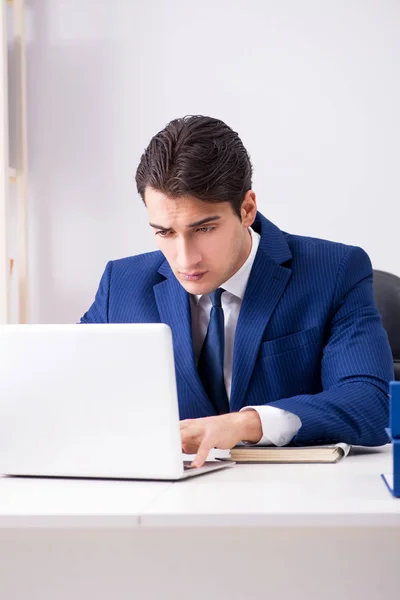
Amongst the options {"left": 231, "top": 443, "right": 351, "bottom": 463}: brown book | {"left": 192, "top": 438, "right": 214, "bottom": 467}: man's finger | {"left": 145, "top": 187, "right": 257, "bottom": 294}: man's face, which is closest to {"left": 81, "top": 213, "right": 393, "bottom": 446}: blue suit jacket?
{"left": 145, "top": 187, "right": 257, "bottom": 294}: man's face

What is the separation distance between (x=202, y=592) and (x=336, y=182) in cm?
240

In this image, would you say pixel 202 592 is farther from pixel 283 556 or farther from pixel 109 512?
pixel 109 512

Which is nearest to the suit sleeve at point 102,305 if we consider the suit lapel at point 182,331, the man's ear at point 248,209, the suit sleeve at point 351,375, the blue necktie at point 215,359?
the suit lapel at point 182,331

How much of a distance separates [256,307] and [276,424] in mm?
420

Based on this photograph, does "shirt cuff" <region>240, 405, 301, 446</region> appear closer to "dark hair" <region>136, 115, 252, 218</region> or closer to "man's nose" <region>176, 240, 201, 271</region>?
"man's nose" <region>176, 240, 201, 271</region>

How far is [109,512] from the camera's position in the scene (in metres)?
1.08

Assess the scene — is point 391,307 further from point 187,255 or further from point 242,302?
point 187,255

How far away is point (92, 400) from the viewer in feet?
4.25

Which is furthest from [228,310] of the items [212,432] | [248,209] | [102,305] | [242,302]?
[212,432]

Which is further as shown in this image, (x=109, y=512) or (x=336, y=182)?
(x=336, y=182)

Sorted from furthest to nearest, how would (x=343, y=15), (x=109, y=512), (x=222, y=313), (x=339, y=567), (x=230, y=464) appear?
1. (x=343, y=15)
2. (x=222, y=313)
3. (x=230, y=464)
4. (x=339, y=567)
5. (x=109, y=512)

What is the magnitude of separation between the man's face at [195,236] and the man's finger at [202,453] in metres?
0.48

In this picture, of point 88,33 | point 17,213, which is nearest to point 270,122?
point 88,33

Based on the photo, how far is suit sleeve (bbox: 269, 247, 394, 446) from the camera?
5.41 feet
